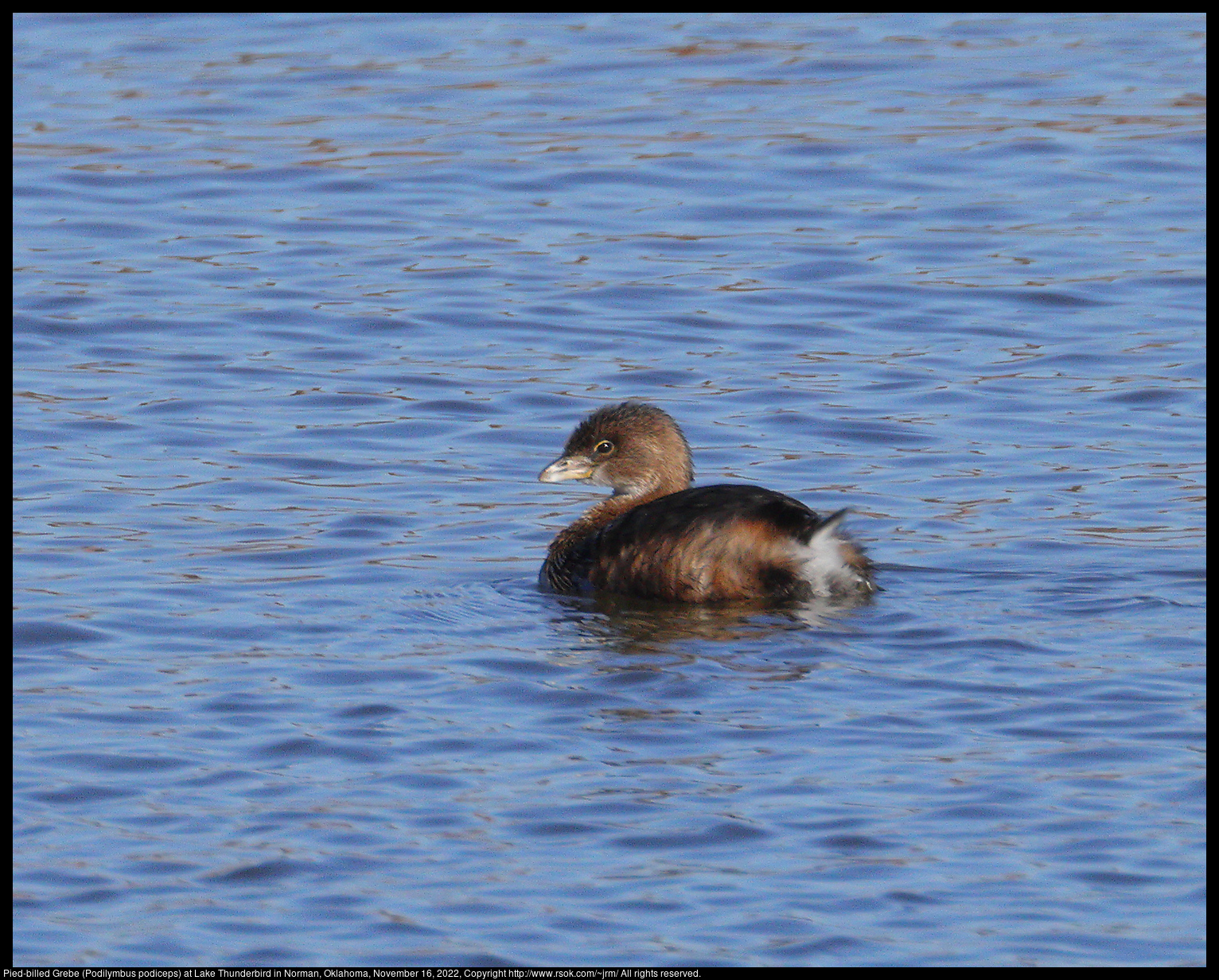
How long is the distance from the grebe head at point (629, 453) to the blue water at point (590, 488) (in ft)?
1.37

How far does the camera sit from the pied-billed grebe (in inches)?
334

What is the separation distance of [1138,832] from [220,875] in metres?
2.50

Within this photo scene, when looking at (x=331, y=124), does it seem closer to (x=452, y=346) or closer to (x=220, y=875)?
(x=452, y=346)

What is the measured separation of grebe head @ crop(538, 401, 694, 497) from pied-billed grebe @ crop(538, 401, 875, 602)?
40 centimetres

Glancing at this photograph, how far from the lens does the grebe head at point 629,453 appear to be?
973cm

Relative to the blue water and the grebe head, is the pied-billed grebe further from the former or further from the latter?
the grebe head

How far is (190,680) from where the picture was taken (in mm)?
7699

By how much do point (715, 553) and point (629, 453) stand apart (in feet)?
4.26

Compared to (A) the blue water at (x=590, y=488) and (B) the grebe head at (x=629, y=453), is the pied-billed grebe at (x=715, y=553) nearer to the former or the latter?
(A) the blue water at (x=590, y=488)

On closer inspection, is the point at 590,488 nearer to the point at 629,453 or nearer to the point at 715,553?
the point at 629,453

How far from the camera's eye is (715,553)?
337 inches

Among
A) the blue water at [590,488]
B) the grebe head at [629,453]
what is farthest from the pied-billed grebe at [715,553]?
the grebe head at [629,453]

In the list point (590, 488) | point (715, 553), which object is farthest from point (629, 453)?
point (590, 488)

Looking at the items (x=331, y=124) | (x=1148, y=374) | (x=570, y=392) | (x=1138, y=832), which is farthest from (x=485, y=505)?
(x=331, y=124)
